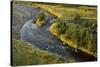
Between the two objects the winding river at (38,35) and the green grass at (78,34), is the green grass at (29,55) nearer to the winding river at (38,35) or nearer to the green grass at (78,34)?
the winding river at (38,35)

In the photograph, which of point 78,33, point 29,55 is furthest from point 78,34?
point 29,55

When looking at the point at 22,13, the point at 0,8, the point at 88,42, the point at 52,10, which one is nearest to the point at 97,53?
the point at 88,42

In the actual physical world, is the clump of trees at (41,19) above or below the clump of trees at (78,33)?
above

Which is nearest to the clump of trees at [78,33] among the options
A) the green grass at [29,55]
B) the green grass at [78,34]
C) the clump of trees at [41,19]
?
the green grass at [78,34]

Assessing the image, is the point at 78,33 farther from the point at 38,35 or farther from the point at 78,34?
the point at 38,35

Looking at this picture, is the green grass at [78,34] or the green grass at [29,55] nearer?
the green grass at [29,55]

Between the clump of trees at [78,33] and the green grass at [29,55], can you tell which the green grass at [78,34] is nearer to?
the clump of trees at [78,33]

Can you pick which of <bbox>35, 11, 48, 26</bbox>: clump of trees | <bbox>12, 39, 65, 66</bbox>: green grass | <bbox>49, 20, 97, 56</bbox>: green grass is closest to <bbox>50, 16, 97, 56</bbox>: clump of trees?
<bbox>49, 20, 97, 56</bbox>: green grass
